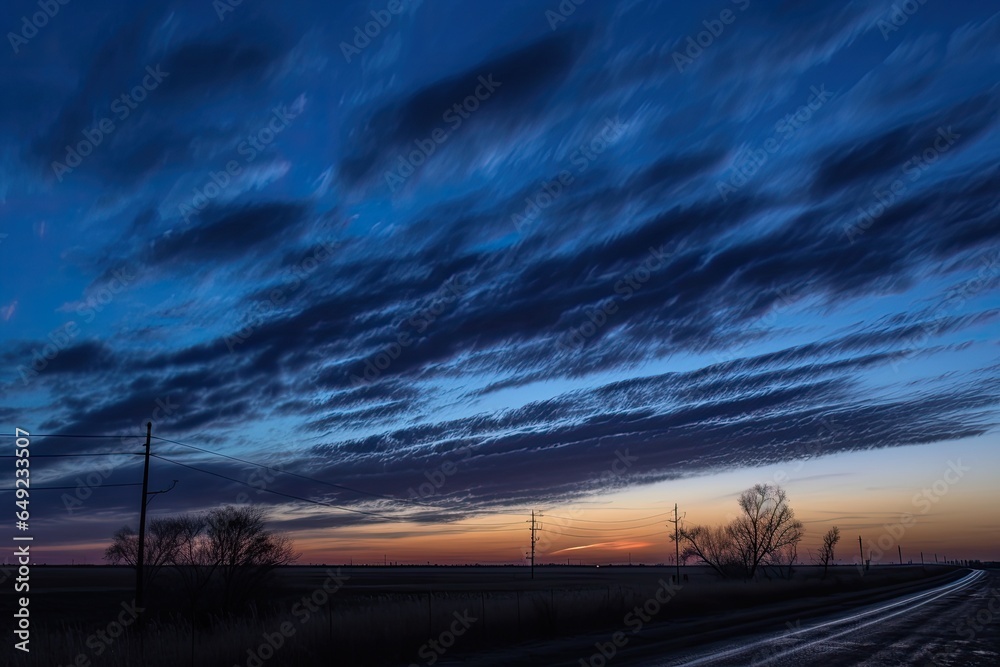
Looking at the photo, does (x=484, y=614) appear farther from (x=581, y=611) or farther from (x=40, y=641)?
(x=40, y=641)

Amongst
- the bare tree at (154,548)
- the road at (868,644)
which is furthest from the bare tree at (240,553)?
the road at (868,644)

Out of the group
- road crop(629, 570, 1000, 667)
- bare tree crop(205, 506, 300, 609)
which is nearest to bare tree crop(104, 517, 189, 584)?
bare tree crop(205, 506, 300, 609)

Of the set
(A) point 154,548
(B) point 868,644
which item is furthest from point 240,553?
(B) point 868,644

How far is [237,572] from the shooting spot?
4778cm

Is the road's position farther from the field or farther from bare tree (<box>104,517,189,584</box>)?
bare tree (<box>104,517,189,584</box>)

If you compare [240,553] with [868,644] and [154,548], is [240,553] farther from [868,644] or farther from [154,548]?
[868,644]

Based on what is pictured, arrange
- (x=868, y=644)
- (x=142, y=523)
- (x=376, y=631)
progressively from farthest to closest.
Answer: (x=142, y=523)
(x=868, y=644)
(x=376, y=631)

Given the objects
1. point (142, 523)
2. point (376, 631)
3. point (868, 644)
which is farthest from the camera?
point (142, 523)

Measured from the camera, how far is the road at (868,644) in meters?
16.3

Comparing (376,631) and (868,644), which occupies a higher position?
(376,631)

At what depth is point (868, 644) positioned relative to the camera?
1972 centimetres

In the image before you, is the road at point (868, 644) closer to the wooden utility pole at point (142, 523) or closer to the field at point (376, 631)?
the field at point (376, 631)

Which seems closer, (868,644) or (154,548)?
(868,644)

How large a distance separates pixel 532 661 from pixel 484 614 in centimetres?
579
